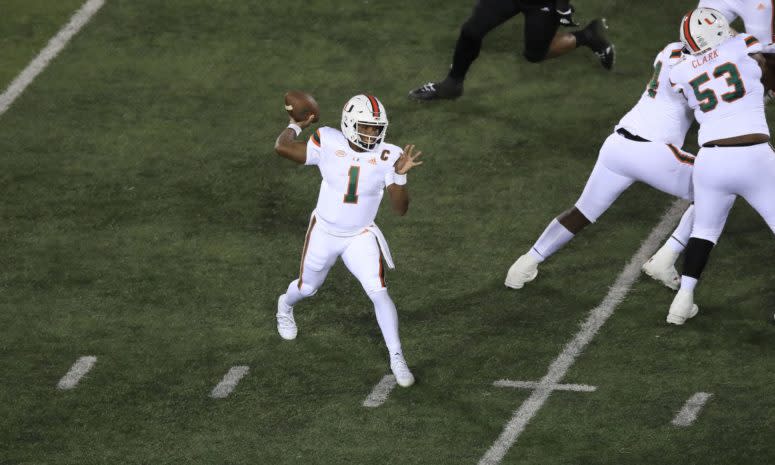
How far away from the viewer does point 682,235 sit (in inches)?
370

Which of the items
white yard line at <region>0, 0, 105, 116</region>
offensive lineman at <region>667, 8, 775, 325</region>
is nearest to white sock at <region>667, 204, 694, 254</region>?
offensive lineman at <region>667, 8, 775, 325</region>

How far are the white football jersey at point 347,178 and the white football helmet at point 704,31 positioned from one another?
1813mm

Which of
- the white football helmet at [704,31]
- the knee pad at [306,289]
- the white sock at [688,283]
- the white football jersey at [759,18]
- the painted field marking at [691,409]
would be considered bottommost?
the painted field marking at [691,409]

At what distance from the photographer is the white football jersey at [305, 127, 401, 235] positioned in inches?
329

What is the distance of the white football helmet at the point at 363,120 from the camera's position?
27.1 ft

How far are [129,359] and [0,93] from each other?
12.6ft

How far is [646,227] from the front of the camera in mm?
10164

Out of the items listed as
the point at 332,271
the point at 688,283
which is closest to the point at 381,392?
the point at 332,271

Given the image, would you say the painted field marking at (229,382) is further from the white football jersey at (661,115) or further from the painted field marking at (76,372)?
the white football jersey at (661,115)

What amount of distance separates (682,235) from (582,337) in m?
1.01

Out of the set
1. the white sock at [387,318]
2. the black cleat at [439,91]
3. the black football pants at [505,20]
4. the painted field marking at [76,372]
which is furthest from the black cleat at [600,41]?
the painted field marking at [76,372]

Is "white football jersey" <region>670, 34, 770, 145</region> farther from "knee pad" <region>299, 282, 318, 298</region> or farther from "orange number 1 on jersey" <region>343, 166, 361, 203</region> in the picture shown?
"knee pad" <region>299, 282, 318, 298</region>

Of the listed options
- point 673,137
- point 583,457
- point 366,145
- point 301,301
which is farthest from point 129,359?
point 673,137

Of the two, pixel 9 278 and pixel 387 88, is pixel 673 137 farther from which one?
pixel 9 278
